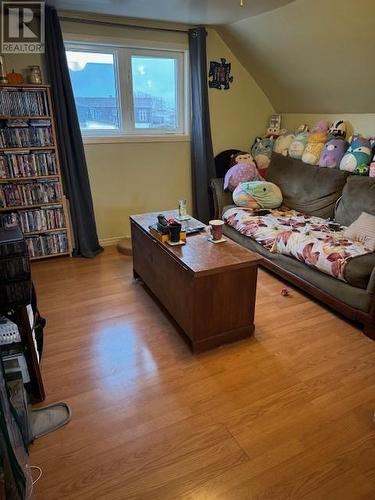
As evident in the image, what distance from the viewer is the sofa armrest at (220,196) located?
11.7 feet

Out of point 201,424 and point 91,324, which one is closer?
point 201,424

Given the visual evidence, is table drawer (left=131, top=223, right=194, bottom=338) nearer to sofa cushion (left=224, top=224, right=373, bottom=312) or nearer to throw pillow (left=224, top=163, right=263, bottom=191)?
sofa cushion (left=224, top=224, right=373, bottom=312)

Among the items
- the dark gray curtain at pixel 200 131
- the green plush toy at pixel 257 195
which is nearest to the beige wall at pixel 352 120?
the green plush toy at pixel 257 195

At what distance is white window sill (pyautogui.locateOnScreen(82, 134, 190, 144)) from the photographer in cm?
330

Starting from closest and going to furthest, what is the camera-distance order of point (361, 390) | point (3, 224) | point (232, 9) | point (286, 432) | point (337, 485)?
point (337, 485), point (286, 432), point (361, 390), point (232, 9), point (3, 224)

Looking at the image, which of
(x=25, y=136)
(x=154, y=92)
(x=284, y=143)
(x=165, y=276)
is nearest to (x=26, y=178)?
(x=25, y=136)

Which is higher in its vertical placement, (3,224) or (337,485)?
(3,224)

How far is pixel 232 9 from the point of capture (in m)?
2.79

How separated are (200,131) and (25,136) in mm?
1725

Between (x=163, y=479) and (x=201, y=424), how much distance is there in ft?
0.97

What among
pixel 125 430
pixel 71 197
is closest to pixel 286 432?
pixel 125 430

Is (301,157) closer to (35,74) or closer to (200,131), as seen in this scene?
(200,131)

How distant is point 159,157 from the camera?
365cm

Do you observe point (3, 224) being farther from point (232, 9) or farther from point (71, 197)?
point (232, 9)
